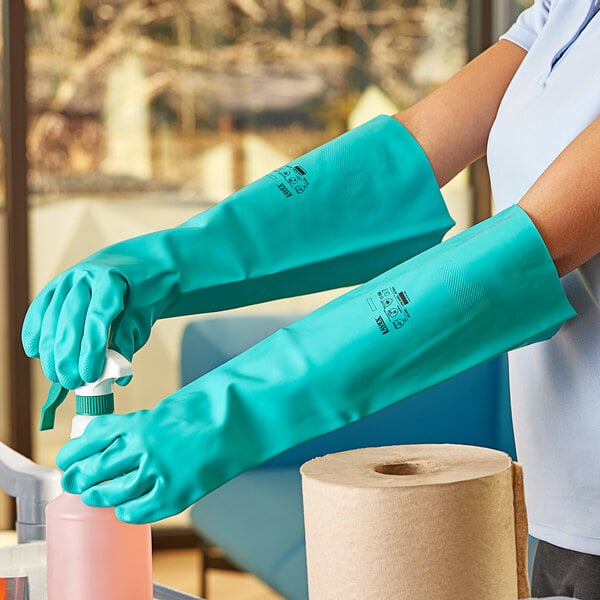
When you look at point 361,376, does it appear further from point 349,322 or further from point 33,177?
point 33,177

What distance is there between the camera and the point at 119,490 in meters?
0.68

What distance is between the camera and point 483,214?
3.20 m

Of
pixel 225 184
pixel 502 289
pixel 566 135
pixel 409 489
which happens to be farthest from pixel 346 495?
pixel 225 184

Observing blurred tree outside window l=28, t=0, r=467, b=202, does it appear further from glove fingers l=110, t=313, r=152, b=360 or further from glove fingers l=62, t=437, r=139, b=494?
glove fingers l=62, t=437, r=139, b=494

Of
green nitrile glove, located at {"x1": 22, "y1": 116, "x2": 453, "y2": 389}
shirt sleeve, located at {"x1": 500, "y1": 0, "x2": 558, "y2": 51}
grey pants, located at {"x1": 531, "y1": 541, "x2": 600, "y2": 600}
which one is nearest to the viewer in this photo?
green nitrile glove, located at {"x1": 22, "y1": 116, "x2": 453, "y2": 389}

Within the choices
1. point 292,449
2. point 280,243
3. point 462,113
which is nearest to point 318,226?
point 280,243

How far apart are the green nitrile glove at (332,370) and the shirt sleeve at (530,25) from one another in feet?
1.30

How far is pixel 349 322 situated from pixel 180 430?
13 cm

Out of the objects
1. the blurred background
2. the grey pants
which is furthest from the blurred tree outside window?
the grey pants

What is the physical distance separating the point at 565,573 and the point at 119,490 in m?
0.49

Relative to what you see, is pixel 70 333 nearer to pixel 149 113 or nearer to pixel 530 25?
pixel 530 25

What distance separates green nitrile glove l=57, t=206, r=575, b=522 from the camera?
68cm

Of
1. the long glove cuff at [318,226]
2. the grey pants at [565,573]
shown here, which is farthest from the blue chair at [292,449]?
the long glove cuff at [318,226]

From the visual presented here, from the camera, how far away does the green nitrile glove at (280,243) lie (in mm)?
854
